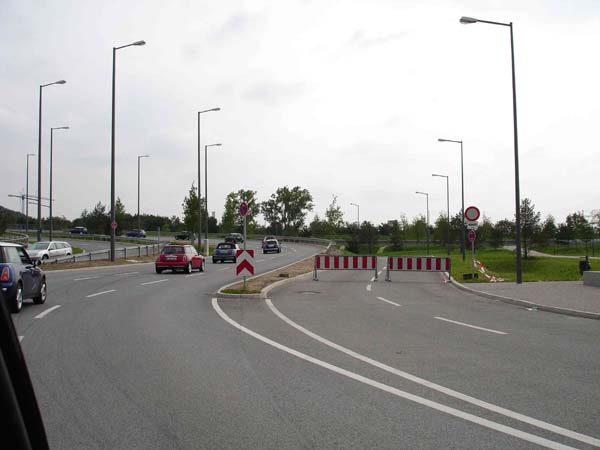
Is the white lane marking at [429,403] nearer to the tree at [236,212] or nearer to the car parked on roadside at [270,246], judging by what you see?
the car parked on roadside at [270,246]

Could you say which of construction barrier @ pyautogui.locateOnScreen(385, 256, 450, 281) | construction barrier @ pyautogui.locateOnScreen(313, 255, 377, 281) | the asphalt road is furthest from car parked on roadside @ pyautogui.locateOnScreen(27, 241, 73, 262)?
the asphalt road

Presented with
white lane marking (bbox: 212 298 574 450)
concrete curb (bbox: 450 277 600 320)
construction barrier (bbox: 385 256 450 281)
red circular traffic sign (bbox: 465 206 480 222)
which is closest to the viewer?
white lane marking (bbox: 212 298 574 450)

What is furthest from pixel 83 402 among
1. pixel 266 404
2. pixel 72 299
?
pixel 72 299

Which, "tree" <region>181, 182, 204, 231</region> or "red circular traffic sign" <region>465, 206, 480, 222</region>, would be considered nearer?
"red circular traffic sign" <region>465, 206, 480, 222</region>

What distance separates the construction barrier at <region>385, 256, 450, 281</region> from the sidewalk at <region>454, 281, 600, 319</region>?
6.48 feet

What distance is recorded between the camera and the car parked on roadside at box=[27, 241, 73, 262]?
127 feet

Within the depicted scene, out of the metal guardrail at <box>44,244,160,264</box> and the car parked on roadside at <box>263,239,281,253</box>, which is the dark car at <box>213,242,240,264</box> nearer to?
the metal guardrail at <box>44,244,160,264</box>

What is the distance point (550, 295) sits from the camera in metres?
19.0

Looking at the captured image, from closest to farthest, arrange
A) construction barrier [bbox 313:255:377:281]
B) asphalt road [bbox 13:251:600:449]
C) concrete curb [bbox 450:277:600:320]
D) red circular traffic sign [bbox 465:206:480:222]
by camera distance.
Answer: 1. asphalt road [bbox 13:251:600:449]
2. concrete curb [bbox 450:277:600:320]
3. red circular traffic sign [bbox 465:206:480:222]
4. construction barrier [bbox 313:255:377:281]

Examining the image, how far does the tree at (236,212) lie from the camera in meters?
118

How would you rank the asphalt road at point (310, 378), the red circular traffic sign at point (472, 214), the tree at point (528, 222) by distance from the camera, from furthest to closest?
the tree at point (528, 222) < the red circular traffic sign at point (472, 214) < the asphalt road at point (310, 378)

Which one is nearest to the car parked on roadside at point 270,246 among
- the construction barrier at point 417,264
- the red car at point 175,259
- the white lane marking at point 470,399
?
the red car at point 175,259

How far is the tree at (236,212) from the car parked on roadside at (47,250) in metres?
68.8

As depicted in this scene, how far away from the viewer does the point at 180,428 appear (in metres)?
5.31
